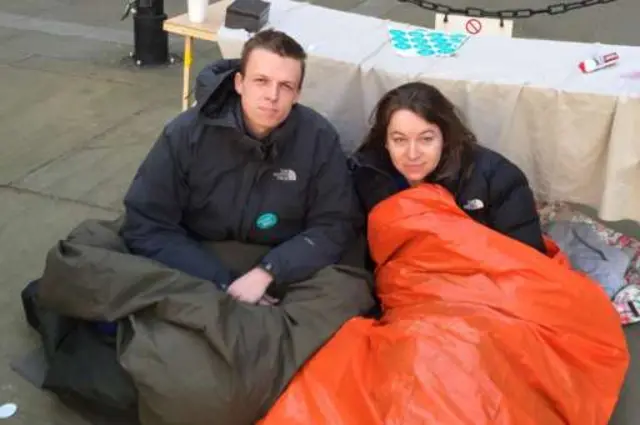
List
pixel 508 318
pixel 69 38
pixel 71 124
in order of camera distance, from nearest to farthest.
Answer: pixel 508 318 → pixel 71 124 → pixel 69 38

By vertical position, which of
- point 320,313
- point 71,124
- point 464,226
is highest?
point 464,226

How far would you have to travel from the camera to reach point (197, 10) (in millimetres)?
3834

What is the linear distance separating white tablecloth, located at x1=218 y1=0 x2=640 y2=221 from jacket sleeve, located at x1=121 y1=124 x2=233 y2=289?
2.40 feet

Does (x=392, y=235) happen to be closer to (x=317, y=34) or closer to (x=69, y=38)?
(x=317, y=34)

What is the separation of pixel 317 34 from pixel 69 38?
3.43 metres

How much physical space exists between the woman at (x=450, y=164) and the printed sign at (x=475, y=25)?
0.86 m

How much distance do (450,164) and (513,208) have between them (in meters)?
0.25

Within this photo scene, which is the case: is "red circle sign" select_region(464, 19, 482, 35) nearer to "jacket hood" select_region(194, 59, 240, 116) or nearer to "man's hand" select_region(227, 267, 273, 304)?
"jacket hood" select_region(194, 59, 240, 116)

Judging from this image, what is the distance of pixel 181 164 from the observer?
9.25 ft

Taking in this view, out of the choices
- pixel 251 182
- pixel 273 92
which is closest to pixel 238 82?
pixel 273 92

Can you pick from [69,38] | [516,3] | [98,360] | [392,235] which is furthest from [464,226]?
[516,3]

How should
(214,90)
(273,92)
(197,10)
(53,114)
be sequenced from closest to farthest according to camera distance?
(273,92), (214,90), (197,10), (53,114)

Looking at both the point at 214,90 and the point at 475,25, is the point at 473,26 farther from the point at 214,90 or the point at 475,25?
the point at 214,90

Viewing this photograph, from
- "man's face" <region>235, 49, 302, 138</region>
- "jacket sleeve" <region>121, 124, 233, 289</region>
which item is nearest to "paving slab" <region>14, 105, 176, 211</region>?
"jacket sleeve" <region>121, 124, 233, 289</region>
